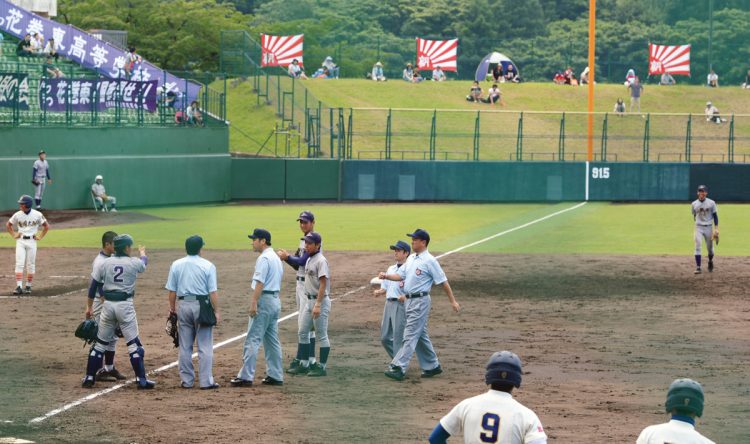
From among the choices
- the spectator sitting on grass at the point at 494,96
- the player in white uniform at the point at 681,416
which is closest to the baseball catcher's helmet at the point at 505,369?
the player in white uniform at the point at 681,416

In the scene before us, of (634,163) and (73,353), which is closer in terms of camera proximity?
(73,353)

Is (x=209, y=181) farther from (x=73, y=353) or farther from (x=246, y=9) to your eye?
(x=246, y=9)

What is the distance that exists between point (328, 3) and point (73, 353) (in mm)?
83508

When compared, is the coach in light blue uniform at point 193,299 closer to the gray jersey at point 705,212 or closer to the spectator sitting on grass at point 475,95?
the gray jersey at point 705,212

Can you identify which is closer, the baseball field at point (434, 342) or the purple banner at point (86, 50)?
the baseball field at point (434, 342)

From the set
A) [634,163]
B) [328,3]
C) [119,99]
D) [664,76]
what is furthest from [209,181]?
[328,3]

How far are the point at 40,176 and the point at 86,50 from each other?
41.5 ft

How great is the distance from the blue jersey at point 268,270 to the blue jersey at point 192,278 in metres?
0.58

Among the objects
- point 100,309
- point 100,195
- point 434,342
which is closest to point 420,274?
point 434,342

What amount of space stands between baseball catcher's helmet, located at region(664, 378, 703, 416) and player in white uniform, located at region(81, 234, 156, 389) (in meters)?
9.89

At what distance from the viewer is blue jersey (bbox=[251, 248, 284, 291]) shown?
15.1m

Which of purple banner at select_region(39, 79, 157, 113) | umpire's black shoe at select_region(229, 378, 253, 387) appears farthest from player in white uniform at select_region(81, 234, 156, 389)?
purple banner at select_region(39, 79, 157, 113)

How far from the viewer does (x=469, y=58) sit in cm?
8819

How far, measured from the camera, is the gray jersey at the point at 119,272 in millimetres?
15062
